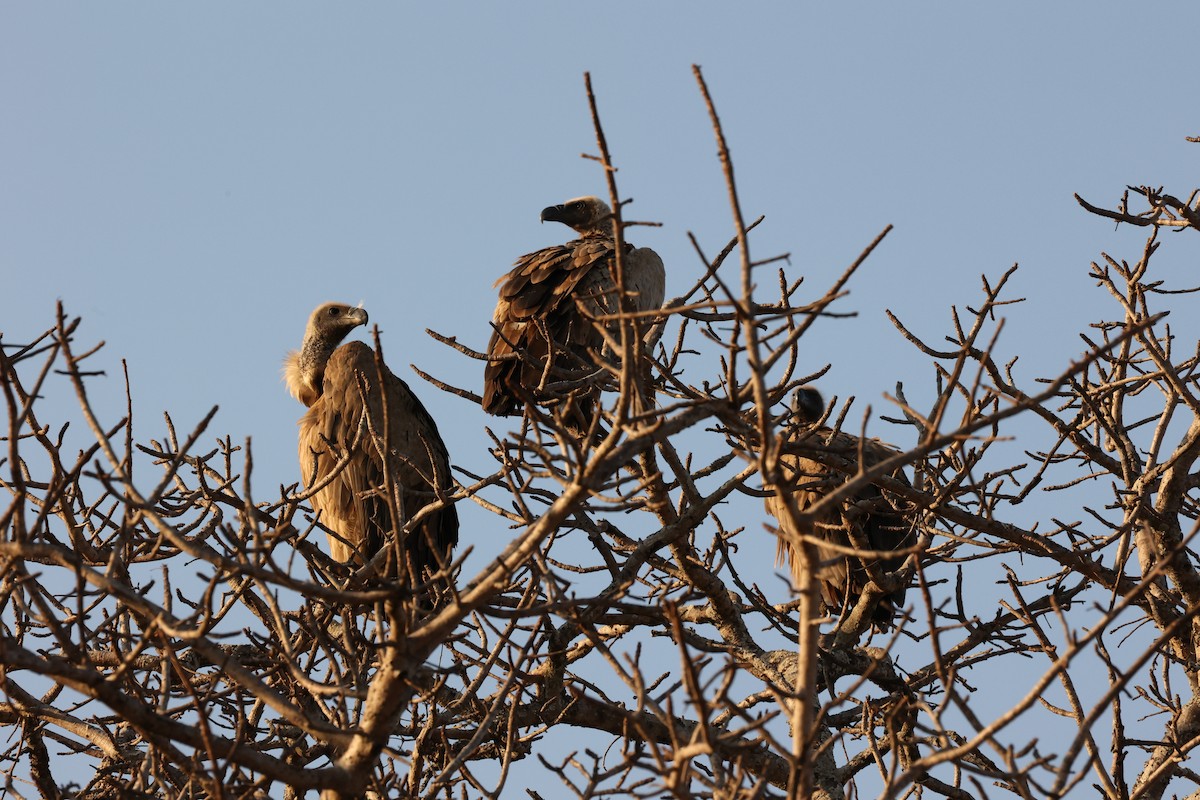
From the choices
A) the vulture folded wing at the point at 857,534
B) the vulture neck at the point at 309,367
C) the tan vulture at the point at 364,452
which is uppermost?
the vulture neck at the point at 309,367

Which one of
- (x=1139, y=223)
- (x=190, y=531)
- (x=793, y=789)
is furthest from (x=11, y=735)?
(x=1139, y=223)

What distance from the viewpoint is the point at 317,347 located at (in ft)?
28.5

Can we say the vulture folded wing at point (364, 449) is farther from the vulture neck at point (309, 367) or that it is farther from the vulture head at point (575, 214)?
the vulture head at point (575, 214)

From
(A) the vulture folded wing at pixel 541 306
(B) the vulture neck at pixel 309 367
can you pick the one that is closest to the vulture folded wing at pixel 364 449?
(B) the vulture neck at pixel 309 367

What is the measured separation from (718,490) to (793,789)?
6.07 feet

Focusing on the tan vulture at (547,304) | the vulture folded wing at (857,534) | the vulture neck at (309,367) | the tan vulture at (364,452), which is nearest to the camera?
the vulture folded wing at (857,534)

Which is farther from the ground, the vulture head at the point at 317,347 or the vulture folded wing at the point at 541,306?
the vulture head at the point at 317,347

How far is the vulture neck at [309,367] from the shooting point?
8508 mm

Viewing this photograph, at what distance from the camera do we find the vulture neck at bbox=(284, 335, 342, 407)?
8508mm

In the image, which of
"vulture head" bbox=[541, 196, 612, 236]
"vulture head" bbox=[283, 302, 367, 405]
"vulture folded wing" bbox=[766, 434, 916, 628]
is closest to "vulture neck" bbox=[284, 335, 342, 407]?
"vulture head" bbox=[283, 302, 367, 405]

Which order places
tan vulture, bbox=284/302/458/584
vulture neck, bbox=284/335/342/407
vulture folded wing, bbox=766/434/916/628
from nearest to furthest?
1. vulture folded wing, bbox=766/434/916/628
2. tan vulture, bbox=284/302/458/584
3. vulture neck, bbox=284/335/342/407

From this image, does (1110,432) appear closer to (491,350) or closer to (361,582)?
(361,582)

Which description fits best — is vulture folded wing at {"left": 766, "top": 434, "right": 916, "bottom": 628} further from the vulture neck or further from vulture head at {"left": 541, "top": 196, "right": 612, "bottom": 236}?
the vulture neck

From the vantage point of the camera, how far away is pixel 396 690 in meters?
2.64
